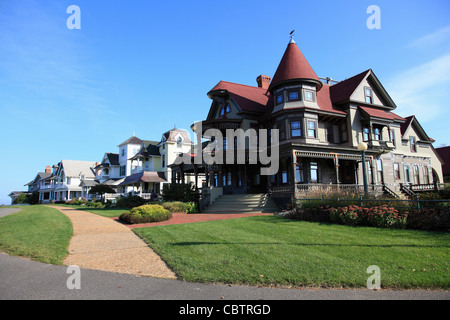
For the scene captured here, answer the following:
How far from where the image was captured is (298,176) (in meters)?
23.2

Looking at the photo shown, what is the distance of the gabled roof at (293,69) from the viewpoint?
2352 cm

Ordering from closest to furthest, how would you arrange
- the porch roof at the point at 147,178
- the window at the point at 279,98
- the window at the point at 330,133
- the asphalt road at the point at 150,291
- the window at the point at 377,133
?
the asphalt road at the point at 150,291
the window at the point at 279,98
the window at the point at 330,133
the window at the point at 377,133
the porch roof at the point at 147,178

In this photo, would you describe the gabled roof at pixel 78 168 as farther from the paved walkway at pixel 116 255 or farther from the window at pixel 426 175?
the window at pixel 426 175

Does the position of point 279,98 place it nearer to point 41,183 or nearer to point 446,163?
point 446,163

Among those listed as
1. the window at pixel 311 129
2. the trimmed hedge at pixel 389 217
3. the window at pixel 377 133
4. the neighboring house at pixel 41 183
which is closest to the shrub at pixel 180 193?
the window at pixel 311 129

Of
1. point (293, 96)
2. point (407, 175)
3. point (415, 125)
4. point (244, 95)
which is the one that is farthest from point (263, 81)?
point (407, 175)

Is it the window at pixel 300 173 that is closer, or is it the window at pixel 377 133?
the window at pixel 300 173

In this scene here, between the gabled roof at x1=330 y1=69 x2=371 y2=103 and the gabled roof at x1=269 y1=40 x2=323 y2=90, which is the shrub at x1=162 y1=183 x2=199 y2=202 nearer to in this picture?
the gabled roof at x1=269 y1=40 x2=323 y2=90

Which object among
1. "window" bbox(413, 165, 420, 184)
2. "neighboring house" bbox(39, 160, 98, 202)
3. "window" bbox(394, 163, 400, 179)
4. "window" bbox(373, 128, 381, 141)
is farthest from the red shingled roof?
"neighboring house" bbox(39, 160, 98, 202)

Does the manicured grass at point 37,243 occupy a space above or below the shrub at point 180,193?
below

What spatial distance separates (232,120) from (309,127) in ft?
22.4

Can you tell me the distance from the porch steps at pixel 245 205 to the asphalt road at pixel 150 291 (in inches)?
550
